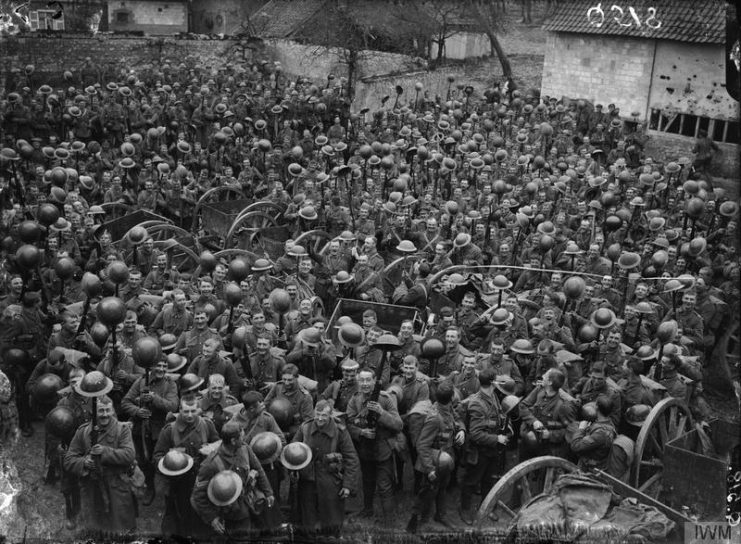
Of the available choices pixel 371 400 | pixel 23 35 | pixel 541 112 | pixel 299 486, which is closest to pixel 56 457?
pixel 299 486

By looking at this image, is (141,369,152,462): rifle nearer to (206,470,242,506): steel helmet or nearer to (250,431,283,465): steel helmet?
(250,431,283,465): steel helmet

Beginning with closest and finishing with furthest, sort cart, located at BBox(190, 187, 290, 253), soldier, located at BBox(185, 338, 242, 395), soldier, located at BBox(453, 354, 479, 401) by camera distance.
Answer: soldier, located at BBox(453, 354, 479, 401)
soldier, located at BBox(185, 338, 242, 395)
cart, located at BBox(190, 187, 290, 253)

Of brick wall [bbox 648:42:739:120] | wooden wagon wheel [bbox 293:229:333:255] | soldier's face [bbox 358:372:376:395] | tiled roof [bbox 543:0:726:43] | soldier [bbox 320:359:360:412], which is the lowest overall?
soldier [bbox 320:359:360:412]

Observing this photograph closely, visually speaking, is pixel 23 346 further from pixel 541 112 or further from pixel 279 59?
pixel 279 59

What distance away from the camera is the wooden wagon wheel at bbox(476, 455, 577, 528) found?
305 inches

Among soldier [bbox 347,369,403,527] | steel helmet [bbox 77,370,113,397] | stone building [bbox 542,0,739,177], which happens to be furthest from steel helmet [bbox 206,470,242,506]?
stone building [bbox 542,0,739,177]

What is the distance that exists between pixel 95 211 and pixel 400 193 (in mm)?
5658

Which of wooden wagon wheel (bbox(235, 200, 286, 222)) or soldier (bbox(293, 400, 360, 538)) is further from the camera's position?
wooden wagon wheel (bbox(235, 200, 286, 222))

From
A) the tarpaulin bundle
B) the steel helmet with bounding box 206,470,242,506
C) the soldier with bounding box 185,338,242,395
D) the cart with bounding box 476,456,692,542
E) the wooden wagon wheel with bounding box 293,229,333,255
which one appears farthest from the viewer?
the wooden wagon wheel with bounding box 293,229,333,255

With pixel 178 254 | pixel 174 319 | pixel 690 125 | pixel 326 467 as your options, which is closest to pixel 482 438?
pixel 326 467

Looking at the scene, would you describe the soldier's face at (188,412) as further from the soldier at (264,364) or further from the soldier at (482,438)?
the soldier at (482,438)

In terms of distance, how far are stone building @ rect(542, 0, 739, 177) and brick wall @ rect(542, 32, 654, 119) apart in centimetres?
3

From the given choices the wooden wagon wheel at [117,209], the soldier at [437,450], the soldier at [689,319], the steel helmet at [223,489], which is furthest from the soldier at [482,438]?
the wooden wagon wheel at [117,209]

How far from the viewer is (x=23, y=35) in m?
29.0
